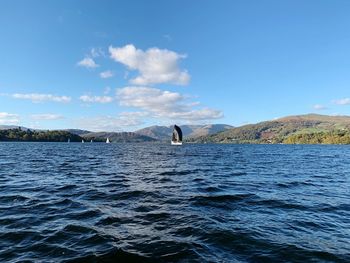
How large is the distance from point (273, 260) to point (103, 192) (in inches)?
699

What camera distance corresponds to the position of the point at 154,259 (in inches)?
472

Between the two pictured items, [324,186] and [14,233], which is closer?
[14,233]

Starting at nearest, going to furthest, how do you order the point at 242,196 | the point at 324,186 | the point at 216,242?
the point at 216,242 → the point at 242,196 → the point at 324,186

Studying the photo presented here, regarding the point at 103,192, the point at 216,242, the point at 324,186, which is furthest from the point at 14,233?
the point at 324,186

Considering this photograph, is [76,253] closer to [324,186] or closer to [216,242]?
[216,242]

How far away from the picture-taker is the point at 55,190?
27719 mm

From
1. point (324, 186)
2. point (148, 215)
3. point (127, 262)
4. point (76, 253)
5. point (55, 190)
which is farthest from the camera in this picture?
point (324, 186)

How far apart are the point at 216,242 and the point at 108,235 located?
517 centimetres

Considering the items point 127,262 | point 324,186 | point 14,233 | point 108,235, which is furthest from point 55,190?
point 324,186

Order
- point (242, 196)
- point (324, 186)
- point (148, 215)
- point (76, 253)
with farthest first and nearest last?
point (324, 186)
point (242, 196)
point (148, 215)
point (76, 253)

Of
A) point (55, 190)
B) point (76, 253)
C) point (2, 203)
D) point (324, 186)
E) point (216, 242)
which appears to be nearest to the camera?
point (76, 253)

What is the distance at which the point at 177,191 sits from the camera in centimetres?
2784

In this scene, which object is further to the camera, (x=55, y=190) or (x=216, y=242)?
(x=55, y=190)

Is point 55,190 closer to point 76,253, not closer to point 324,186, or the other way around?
point 76,253
